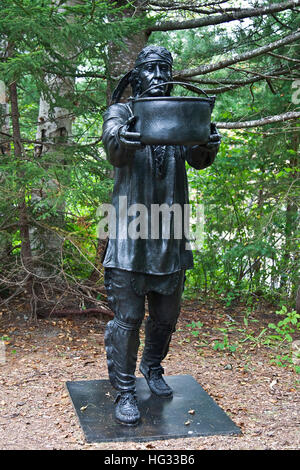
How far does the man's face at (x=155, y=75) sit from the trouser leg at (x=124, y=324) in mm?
1182

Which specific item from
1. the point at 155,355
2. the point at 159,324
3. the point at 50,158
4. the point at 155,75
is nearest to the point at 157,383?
the point at 155,355

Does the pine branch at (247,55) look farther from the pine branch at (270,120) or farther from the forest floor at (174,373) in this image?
the forest floor at (174,373)

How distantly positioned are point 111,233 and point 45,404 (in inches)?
58.4

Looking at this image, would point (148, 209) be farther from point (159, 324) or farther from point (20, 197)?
point (20, 197)

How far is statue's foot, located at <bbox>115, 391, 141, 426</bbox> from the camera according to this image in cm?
359

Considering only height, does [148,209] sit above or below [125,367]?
above

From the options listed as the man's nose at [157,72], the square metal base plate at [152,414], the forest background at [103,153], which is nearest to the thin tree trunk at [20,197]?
the forest background at [103,153]

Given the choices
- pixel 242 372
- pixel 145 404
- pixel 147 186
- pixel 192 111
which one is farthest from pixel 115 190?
pixel 242 372

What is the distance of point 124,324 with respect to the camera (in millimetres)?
3654

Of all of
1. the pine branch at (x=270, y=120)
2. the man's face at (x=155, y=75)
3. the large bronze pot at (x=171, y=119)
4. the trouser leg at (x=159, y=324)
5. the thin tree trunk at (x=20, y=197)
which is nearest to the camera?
the large bronze pot at (x=171, y=119)

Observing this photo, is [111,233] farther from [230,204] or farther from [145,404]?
[230,204]

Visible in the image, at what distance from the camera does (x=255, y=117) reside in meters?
6.96

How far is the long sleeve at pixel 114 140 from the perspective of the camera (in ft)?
10.7

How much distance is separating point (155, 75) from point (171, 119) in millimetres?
507
